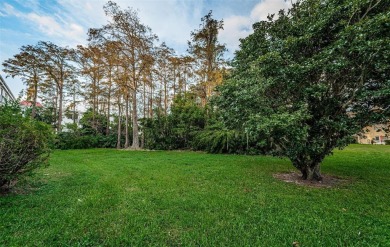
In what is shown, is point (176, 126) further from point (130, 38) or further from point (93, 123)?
point (93, 123)

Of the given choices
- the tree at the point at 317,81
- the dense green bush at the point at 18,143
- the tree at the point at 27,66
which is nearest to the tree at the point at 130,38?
the tree at the point at 27,66

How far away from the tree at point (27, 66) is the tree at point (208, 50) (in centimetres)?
1306

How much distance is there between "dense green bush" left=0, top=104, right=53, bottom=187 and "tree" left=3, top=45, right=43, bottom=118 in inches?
612

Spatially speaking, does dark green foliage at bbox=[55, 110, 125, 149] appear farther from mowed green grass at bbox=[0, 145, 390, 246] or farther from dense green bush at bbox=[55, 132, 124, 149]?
mowed green grass at bbox=[0, 145, 390, 246]

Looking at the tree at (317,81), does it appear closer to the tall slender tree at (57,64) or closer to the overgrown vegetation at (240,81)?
the overgrown vegetation at (240,81)

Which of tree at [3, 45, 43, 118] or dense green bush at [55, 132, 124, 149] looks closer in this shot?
dense green bush at [55, 132, 124, 149]

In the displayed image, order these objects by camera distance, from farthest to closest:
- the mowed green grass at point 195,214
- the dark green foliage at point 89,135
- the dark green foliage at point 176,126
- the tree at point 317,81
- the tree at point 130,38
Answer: the dark green foliage at point 89,135, the dark green foliage at point 176,126, the tree at point 130,38, the tree at point 317,81, the mowed green grass at point 195,214

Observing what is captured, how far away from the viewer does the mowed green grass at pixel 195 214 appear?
223 centimetres

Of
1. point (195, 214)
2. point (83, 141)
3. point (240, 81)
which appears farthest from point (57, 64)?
point (195, 214)

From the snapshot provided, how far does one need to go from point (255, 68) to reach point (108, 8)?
13.8 meters

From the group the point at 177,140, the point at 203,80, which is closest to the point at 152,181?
the point at 177,140

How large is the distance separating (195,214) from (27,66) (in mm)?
21160

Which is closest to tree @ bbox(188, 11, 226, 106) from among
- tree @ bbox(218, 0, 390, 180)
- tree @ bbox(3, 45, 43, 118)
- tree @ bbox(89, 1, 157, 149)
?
tree @ bbox(89, 1, 157, 149)

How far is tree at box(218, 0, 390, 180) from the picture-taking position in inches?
144
